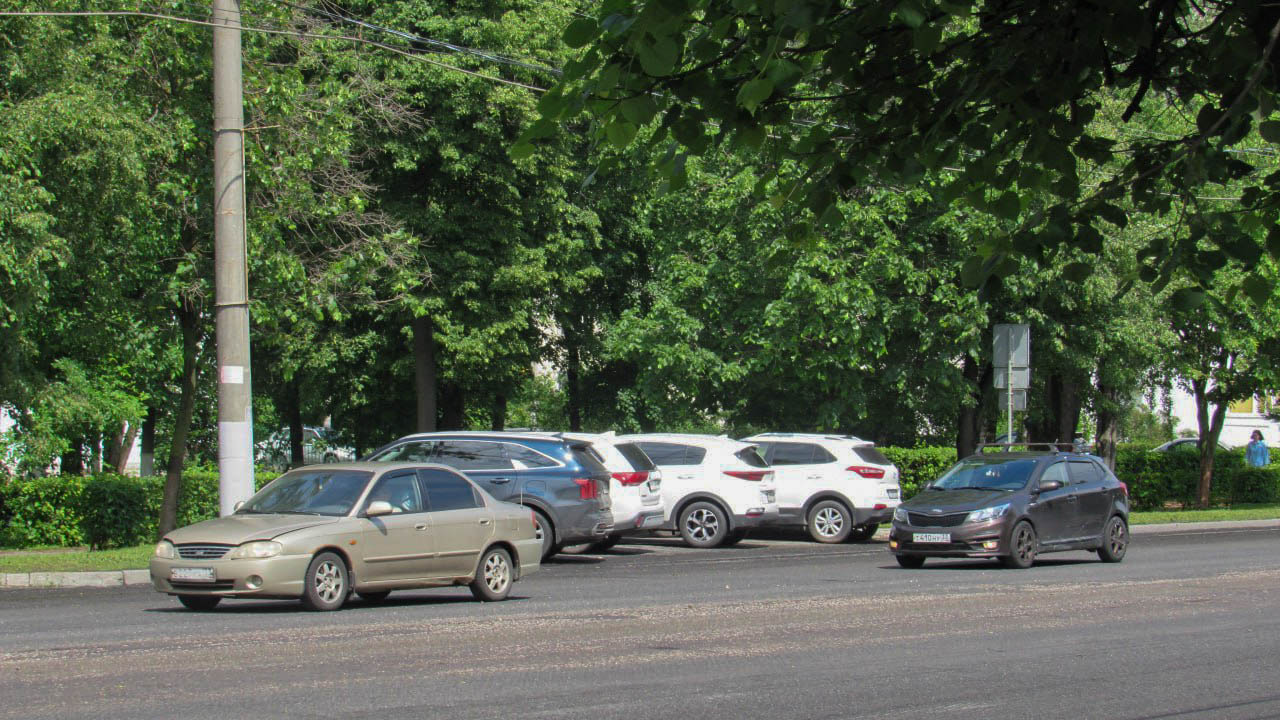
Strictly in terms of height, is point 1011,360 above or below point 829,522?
above

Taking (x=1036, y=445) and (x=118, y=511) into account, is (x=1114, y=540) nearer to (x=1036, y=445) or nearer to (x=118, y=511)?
(x=1036, y=445)

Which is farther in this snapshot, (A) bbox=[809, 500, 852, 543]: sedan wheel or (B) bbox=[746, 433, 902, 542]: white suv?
(A) bbox=[809, 500, 852, 543]: sedan wheel

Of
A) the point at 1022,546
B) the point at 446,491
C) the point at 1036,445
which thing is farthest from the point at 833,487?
the point at 446,491

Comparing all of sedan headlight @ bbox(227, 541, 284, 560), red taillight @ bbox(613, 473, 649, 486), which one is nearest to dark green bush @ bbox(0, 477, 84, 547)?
red taillight @ bbox(613, 473, 649, 486)

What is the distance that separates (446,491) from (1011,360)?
14631mm

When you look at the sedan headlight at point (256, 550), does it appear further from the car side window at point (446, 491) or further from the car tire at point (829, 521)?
the car tire at point (829, 521)

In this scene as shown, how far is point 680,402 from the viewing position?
33.3 m

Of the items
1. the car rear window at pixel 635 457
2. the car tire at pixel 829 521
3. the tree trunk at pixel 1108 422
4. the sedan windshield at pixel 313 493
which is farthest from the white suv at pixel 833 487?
the sedan windshield at pixel 313 493

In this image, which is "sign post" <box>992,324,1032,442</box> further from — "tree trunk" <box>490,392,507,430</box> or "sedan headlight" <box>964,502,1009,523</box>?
"tree trunk" <box>490,392,507,430</box>

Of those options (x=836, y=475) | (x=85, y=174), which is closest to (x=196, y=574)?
(x=85, y=174)

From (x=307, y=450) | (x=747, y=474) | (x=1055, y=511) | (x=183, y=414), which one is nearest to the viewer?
(x=1055, y=511)

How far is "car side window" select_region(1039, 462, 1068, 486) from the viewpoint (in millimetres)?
19188

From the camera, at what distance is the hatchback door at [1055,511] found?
61.5ft

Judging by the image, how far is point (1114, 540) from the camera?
1981 cm
